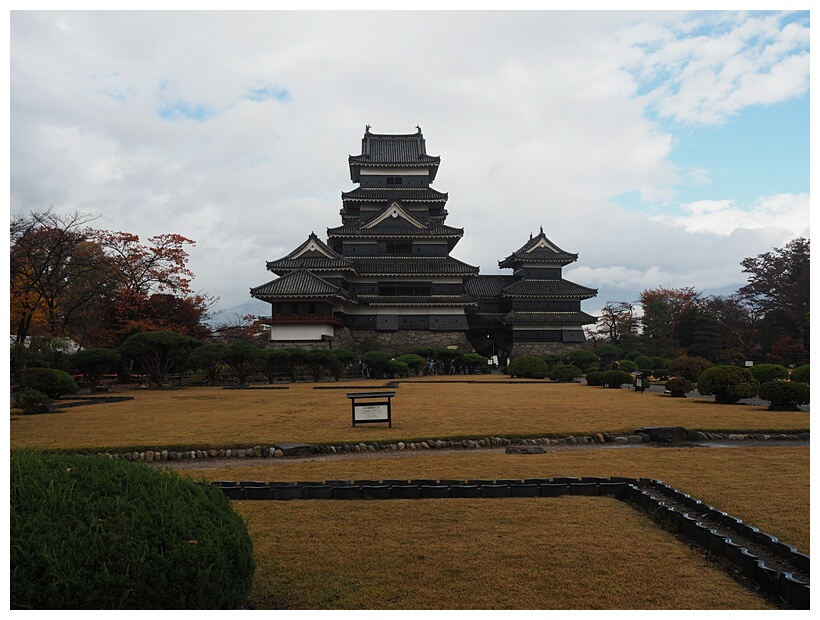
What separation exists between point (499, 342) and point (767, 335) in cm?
2344

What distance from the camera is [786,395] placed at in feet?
54.1

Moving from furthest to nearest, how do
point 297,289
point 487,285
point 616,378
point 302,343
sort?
point 487,285 < point 302,343 < point 297,289 < point 616,378

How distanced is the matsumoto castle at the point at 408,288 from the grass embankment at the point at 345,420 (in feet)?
60.5

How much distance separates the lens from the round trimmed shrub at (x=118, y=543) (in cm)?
316

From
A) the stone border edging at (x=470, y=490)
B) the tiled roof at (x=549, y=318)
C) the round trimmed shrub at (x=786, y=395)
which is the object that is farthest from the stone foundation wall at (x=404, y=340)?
the stone border edging at (x=470, y=490)

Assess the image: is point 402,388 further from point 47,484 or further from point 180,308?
point 47,484

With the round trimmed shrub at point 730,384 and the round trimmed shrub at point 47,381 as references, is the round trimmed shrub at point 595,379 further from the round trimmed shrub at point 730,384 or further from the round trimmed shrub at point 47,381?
the round trimmed shrub at point 47,381

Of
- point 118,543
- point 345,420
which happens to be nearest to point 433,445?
point 345,420

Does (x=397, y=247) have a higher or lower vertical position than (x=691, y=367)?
higher

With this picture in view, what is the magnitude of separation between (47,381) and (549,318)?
35872 mm

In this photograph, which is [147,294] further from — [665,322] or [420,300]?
[665,322]

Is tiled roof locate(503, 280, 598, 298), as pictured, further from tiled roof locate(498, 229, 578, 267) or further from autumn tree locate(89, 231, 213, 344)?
autumn tree locate(89, 231, 213, 344)

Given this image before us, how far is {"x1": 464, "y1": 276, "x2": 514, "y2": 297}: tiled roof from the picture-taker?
1907 inches

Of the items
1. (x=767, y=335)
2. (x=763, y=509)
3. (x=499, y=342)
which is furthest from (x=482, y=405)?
(x=767, y=335)
